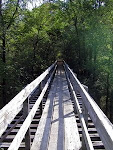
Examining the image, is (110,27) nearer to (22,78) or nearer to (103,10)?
(103,10)

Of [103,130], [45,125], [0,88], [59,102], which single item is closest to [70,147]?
[45,125]

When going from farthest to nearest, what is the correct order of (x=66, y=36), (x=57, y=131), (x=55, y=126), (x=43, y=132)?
(x=66, y=36) < (x=55, y=126) < (x=57, y=131) < (x=43, y=132)

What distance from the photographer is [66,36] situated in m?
28.5

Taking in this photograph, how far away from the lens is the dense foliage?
57.3 ft

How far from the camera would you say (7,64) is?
1677cm

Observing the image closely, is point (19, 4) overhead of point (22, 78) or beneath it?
overhead

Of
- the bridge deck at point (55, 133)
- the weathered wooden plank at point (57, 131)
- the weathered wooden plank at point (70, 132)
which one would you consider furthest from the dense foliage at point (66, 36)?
the weathered wooden plank at point (70, 132)

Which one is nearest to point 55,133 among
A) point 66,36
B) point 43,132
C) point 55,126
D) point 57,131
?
point 57,131

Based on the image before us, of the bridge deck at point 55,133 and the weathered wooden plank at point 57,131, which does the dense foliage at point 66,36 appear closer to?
the weathered wooden plank at point 57,131

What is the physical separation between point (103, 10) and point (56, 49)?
13.1 metres

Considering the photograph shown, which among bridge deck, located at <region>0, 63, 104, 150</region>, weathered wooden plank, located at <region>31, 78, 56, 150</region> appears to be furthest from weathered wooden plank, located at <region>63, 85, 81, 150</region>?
weathered wooden plank, located at <region>31, 78, 56, 150</region>

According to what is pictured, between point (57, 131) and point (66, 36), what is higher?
point (66, 36)

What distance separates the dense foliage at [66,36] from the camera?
17.5 metres

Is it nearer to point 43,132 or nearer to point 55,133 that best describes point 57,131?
point 55,133
